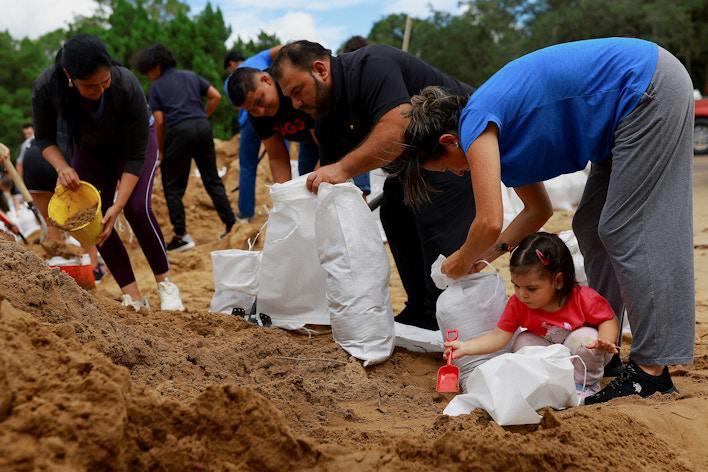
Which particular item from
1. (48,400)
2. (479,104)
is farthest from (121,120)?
(48,400)

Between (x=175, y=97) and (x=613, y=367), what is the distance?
4786 millimetres

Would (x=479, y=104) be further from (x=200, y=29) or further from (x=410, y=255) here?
(x=200, y=29)

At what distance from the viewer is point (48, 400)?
1598mm

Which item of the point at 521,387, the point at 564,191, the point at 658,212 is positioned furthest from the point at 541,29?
the point at 521,387

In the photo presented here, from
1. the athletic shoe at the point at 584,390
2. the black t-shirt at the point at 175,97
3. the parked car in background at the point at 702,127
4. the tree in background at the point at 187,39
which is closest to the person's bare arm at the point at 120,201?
the athletic shoe at the point at 584,390

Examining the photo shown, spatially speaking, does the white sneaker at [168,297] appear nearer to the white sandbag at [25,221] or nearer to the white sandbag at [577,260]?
the white sandbag at [577,260]

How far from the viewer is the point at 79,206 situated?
3.93m

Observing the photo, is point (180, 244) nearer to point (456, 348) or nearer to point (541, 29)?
point (456, 348)

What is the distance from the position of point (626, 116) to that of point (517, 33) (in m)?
20.6

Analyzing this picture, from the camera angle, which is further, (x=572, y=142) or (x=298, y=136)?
(x=298, y=136)

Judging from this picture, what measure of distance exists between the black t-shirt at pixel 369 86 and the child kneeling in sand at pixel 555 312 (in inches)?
34.9

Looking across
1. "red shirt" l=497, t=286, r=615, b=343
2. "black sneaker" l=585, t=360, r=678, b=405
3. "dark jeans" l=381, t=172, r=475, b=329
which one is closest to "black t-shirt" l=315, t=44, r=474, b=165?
"dark jeans" l=381, t=172, r=475, b=329

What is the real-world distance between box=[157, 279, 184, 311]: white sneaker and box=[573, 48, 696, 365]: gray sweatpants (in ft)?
8.76

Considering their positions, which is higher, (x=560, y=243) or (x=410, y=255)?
(x=560, y=243)
